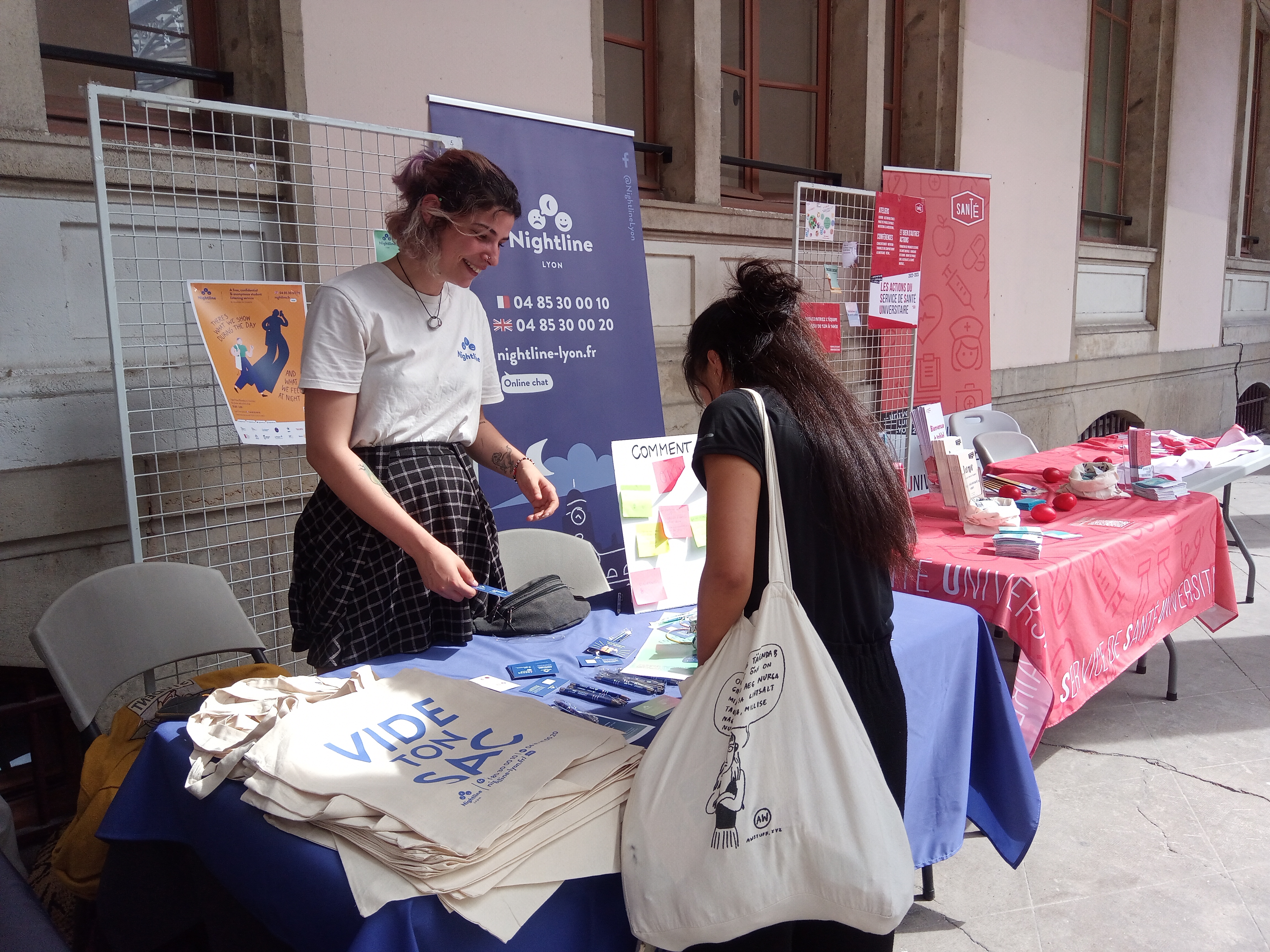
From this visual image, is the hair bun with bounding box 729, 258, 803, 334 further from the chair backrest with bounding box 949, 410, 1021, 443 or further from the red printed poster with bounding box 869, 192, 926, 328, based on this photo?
the chair backrest with bounding box 949, 410, 1021, 443

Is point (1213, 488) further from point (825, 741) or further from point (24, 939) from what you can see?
point (24, 939)

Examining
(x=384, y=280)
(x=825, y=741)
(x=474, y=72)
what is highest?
(x=474, y=72)

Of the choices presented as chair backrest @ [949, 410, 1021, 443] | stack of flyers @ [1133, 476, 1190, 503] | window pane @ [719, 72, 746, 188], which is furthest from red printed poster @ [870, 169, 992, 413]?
stack of flyers @ [1133, 476, 1190, 503]

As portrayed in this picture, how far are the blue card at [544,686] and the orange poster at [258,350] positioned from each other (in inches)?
47.5

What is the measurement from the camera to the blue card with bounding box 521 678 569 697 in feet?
5.06

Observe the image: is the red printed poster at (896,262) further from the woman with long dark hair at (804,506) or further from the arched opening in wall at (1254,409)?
the arched opening in wall at (1254,409)

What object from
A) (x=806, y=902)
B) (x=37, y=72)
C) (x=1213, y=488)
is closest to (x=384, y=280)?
(x=806, y=902)

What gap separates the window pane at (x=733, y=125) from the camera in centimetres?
503

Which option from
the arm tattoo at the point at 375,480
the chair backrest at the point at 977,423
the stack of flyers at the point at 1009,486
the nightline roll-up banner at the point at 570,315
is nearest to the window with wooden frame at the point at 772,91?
the nightline roll-up banner at the point at 570,315

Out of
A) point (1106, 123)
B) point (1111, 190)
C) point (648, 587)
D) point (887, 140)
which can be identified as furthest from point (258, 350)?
point (1111, 190)

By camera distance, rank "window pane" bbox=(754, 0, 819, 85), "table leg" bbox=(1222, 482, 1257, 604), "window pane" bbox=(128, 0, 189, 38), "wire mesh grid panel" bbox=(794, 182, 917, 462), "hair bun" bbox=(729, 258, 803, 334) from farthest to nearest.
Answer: "window pane" bbox=(754, 0, 819, 85) → "wire mesh grid panel" bbox=(794, 182, 917, 462) → "table leg" bbox=(1222, 482, 1257, 604) → "window pane" bbox=(128, 0, 189, 38) → "hair bun" bbox=(729, 258, 803, 334)

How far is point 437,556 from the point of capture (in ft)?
5.10

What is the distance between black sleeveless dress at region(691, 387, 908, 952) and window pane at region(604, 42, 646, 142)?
144 inches

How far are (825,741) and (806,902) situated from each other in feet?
0.66
